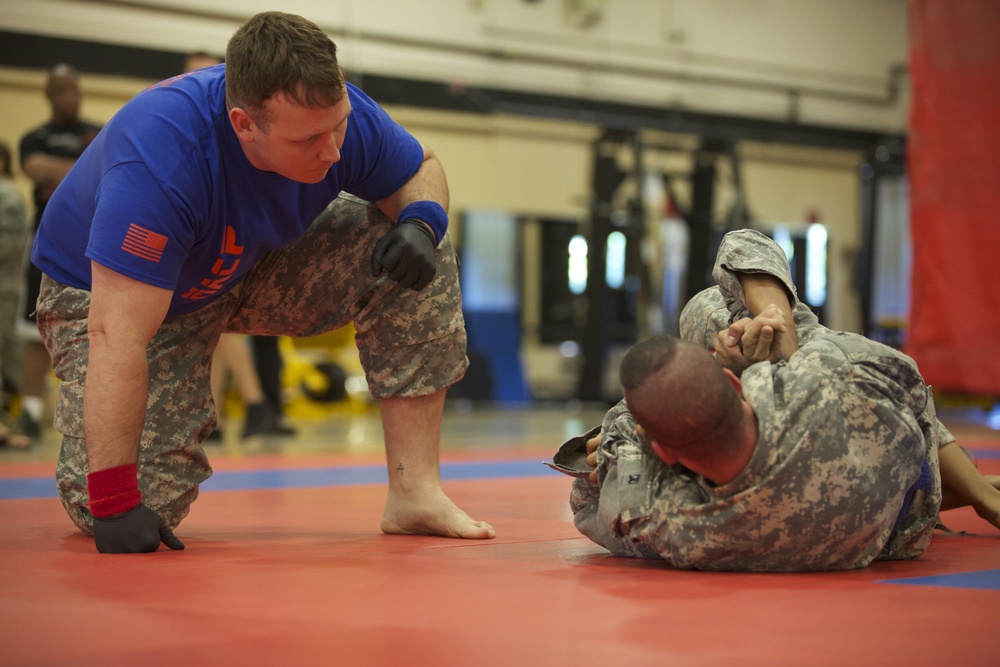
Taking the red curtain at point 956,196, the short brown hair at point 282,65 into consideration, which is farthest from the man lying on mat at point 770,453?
the red curtain at point 956,196

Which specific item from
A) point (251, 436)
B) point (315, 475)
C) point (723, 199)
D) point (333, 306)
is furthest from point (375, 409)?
point (333, 306)

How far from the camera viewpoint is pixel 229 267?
2.21 m

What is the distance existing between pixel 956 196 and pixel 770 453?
6918mm

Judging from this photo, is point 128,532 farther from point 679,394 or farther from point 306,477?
point 306,477

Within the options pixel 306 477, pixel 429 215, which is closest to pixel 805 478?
pixel 429 215

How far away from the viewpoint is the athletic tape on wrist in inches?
89.6

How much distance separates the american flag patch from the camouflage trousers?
0.45 meters

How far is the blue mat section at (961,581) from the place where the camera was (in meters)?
1.70

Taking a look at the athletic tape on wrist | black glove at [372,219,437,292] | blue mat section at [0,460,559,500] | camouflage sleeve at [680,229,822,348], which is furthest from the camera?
blue mat section at [0,460,559,500]

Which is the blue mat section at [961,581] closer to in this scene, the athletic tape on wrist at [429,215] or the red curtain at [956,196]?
the athletic tape on wrist at [429,215]

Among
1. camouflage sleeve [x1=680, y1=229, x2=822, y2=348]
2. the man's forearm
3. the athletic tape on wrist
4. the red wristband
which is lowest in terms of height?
the red wristband

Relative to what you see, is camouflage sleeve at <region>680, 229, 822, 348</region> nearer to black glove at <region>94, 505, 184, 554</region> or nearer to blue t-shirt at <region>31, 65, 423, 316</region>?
blue t-shirt at <region>31, 65, 423, 316</region>

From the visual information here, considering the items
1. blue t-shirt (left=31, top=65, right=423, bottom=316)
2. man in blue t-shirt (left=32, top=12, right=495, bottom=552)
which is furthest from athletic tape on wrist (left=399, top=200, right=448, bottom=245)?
blue t-shirt (left=31, top=65, right=423, bottom=316)

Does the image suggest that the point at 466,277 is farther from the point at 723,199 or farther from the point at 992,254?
the point at 992,254
